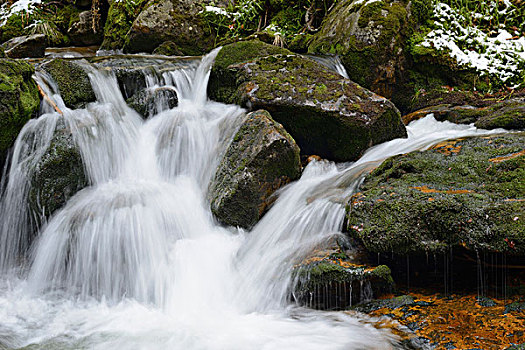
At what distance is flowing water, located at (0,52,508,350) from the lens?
309cm

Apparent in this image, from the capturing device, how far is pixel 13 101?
439cm

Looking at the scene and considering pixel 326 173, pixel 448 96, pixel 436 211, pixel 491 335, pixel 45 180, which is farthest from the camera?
pixel 448 96

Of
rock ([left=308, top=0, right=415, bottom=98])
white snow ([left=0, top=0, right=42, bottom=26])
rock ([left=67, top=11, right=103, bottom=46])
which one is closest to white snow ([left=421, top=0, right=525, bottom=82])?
rock ([left=308, top=0, right=415, bottom=98])

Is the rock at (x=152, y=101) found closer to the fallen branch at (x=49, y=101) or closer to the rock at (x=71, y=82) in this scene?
the rock at (x=71, y=82)

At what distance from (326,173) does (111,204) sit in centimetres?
267

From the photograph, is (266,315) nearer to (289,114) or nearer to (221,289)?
(221,289)

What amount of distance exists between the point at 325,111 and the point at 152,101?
2736mm

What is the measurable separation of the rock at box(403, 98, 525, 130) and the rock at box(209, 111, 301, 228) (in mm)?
2731

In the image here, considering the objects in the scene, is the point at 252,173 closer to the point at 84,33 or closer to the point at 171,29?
the point at 171,29

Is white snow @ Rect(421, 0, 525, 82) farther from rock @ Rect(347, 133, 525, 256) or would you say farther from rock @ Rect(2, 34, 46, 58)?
rock @ Rect(2, 34, 46, 58)

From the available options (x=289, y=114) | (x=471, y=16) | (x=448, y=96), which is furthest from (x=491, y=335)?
(x=471, y=16)

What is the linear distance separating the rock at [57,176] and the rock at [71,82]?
959mm

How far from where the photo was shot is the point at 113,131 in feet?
17.8

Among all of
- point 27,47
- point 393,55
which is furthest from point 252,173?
point 27,47
